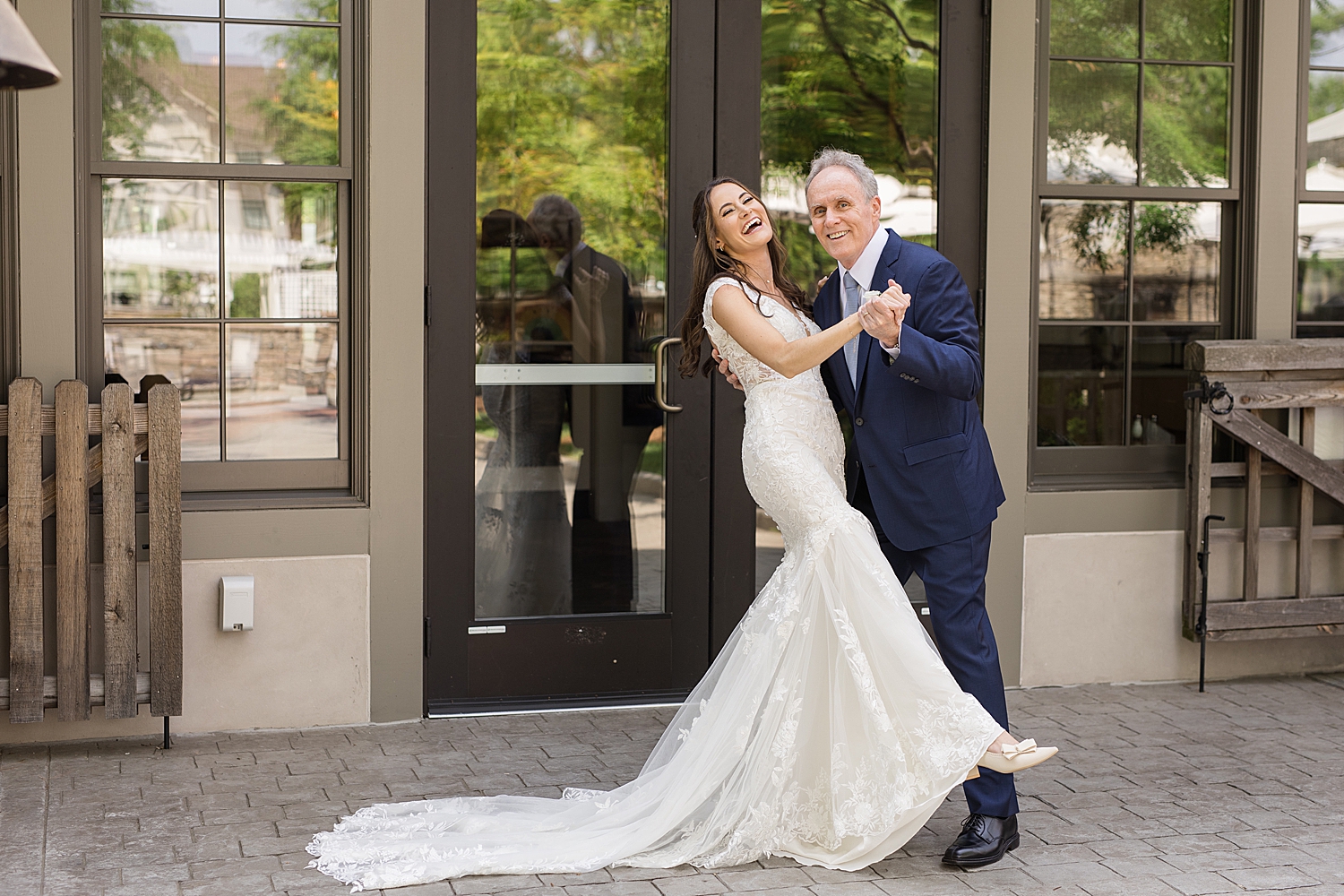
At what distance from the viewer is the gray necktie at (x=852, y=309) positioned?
3787 millimetres

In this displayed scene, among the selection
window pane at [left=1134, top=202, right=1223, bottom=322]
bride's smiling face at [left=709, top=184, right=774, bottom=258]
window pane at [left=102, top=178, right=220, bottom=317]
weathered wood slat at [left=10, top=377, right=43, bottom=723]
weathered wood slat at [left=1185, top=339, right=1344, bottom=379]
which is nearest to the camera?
bride's smiling face at [left=709, top=184, right=774, bottom=258]

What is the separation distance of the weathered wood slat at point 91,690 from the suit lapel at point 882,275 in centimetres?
253

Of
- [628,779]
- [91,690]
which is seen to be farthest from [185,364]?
[628,779]

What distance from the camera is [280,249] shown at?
15.6 ft

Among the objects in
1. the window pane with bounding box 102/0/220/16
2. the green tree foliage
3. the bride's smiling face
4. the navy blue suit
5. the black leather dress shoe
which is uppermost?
the window pane with bounding box 102/0/220/16

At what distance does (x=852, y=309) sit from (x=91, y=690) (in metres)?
2.74

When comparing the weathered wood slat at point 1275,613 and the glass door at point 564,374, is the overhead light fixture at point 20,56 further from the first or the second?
the weathered wood slat at point 1275,613

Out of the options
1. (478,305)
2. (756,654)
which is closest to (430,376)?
(478,305)

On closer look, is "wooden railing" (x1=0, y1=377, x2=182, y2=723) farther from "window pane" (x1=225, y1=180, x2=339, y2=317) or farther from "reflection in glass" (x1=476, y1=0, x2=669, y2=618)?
"reflection in glass" (x1=476, y1=0, x2=669, y2=618)

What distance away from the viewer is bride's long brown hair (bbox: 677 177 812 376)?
12.5 ft

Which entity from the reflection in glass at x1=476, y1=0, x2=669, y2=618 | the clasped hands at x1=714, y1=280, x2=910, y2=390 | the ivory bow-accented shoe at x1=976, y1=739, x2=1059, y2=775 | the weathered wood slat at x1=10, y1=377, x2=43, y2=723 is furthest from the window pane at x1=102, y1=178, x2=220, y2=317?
the ivory bow-accented shoe at x1=976, y1=739, x2=1059, y2=775

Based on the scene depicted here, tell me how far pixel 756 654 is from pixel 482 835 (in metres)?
0.87

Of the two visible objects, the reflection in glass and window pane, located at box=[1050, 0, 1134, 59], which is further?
window pane, located at box=[1050, 0, 1134, 59]

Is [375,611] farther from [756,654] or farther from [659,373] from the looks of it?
[756,654]
